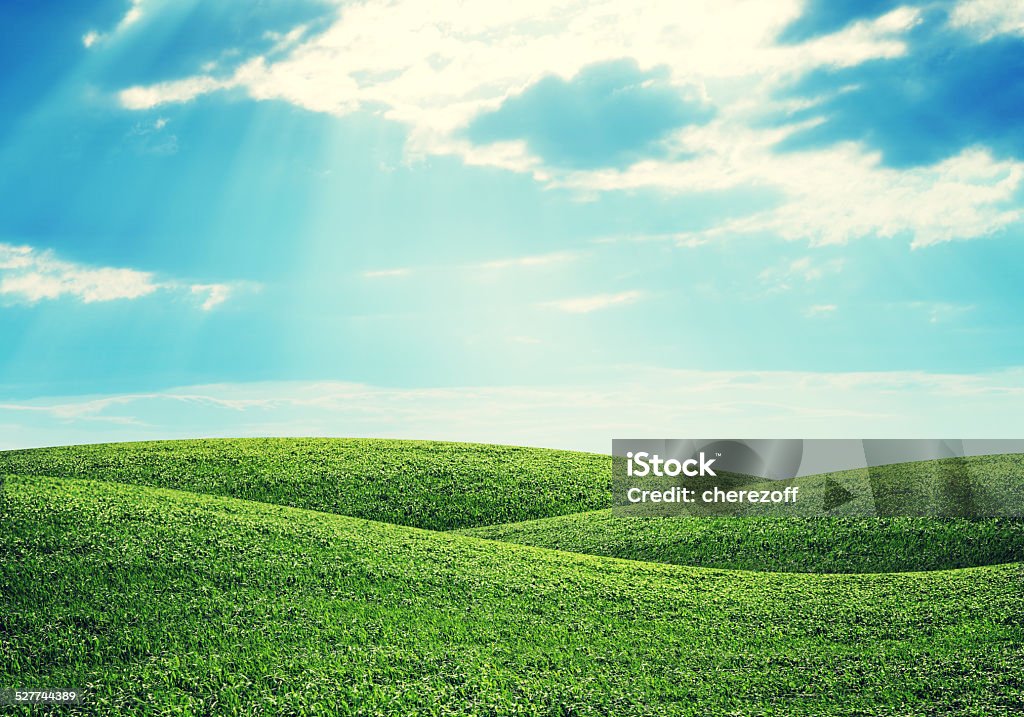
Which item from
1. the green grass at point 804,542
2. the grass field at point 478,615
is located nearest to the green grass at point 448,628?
the grass field at point 478,615

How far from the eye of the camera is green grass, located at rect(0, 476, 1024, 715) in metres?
7.83

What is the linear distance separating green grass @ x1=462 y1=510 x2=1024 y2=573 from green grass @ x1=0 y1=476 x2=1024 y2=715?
0.97 metres

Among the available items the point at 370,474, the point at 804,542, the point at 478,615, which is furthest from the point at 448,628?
the point at 370,474

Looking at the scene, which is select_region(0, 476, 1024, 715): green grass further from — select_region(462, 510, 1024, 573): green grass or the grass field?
select_region(462, 510, 1024, 573): green grass

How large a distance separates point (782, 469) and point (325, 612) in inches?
459

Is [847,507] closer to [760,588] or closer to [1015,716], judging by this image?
[760,588]

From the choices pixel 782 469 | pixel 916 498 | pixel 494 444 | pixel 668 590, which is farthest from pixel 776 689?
pixel 494 444

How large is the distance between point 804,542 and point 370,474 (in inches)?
371

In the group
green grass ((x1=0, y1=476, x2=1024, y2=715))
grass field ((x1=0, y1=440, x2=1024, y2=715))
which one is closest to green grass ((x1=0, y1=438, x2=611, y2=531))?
grass field ((x1=0, y1=440, x2=1024, y2=715))

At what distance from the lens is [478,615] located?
9.73 metres

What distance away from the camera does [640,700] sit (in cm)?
780

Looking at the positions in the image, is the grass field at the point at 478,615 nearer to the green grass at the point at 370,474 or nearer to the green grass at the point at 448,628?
the green grass at the point at 448,628

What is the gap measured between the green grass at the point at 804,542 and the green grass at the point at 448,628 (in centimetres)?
97

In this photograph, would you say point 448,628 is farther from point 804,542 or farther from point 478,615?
point 804,542
